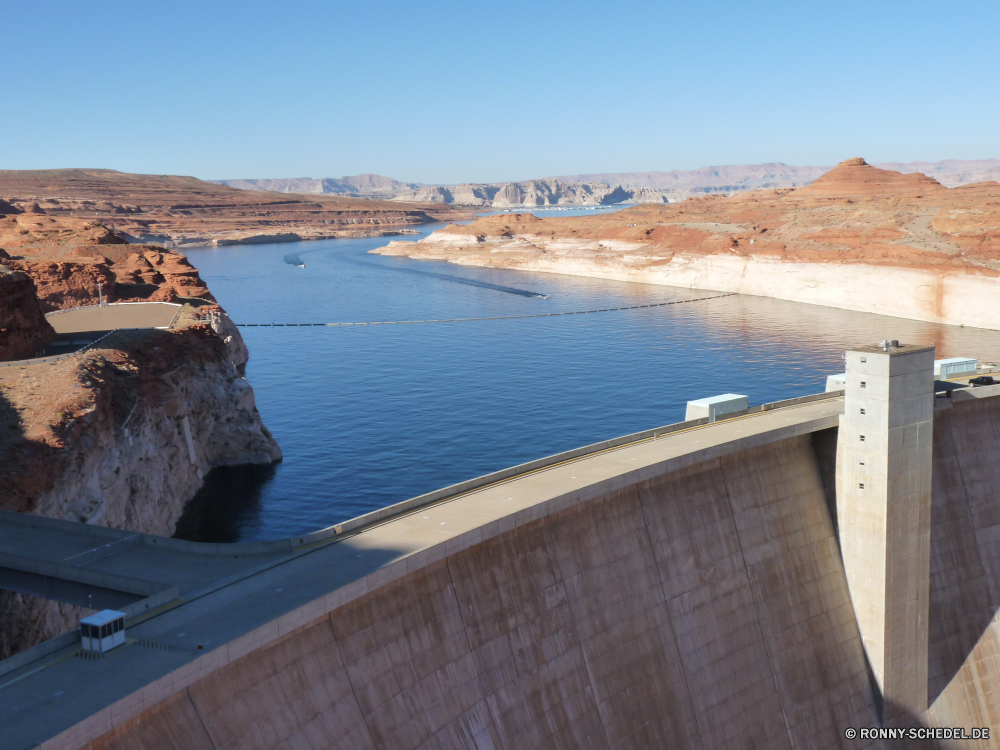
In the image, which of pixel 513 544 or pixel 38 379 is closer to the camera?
pixel 513 544

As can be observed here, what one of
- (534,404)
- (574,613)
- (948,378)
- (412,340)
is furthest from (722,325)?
(574,613)

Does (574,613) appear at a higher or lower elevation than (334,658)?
lower

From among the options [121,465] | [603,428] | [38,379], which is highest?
[38,379]

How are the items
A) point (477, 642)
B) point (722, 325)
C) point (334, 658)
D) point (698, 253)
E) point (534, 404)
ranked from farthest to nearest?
point (698, 253) < point (722, 325) < point (534, 404) < point (477, 642) < point (334, 658)

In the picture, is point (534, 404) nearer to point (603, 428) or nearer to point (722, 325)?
point (603, 428)

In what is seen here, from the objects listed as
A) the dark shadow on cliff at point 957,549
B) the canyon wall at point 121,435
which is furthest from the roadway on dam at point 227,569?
the dark shadow on cliff at point 957,549

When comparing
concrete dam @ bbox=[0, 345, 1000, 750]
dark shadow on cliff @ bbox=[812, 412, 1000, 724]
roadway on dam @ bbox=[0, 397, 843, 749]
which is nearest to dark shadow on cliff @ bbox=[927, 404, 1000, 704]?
dark shadow on cliff @ bbox=[812, 412, 1000, 724]

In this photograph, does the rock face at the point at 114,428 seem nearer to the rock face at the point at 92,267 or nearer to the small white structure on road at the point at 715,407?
the rock face at the point at 92,267
